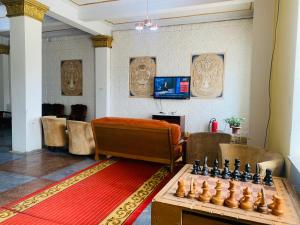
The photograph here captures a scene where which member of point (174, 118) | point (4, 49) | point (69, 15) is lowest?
point (174, 118)

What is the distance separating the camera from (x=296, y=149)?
2.00 metres

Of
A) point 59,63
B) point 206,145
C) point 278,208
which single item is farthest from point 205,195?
point 59,63

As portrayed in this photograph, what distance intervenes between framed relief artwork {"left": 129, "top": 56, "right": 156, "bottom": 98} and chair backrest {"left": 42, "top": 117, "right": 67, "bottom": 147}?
2.95 m

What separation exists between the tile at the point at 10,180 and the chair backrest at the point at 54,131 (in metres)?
1.38

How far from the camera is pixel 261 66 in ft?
9.85

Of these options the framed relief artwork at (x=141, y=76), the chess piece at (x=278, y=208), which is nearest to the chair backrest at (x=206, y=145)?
the chess piece at (x=278, y=208)

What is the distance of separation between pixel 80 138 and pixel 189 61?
383 cm

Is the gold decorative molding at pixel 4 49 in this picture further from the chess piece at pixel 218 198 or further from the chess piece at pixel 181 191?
the chess piece at pixel 218 198

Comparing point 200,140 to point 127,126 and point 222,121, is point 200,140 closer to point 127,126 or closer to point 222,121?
point 127,126

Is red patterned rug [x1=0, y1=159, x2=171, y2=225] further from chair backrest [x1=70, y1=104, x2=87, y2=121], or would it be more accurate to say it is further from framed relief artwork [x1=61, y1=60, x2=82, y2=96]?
framed relief artwork [x1=61, y1=60, x2=82, y2=96]

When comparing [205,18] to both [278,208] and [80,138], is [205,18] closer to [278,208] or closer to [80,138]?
[80,138]

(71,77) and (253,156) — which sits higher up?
(71,77)

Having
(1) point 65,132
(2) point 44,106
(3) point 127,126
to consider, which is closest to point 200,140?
(3) point 127,126

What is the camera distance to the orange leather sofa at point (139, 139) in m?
3.82
